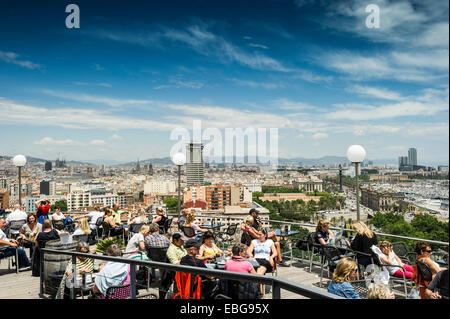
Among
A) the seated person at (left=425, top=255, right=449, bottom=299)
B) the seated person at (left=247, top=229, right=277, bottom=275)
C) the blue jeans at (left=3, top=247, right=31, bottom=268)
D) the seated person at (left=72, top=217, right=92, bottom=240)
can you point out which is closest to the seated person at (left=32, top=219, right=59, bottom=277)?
the blue jeans at (left=3, top=247, right=31, bottom=268)

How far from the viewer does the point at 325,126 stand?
70.2 meters

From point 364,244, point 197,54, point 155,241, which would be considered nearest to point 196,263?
point 155,241

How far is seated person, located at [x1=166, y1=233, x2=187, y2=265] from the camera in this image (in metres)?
4.54

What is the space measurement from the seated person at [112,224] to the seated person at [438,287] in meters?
6.95

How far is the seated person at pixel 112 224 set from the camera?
7927mm

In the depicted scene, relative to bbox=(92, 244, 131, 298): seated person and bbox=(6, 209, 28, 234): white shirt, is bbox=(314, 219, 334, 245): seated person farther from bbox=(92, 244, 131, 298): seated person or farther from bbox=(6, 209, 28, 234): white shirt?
bbox=(6, 209, 28, 234): white shirt

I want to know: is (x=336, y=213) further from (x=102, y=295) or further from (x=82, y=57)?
(x=102, y=295)

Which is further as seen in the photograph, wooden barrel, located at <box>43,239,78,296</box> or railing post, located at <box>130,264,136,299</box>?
wooden barrel, located at <box>43,239,78,296</box>

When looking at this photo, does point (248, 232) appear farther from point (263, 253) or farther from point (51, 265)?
point (51, 265)

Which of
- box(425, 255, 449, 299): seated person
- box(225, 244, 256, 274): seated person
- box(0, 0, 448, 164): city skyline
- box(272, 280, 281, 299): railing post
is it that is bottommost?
box(225, 244, 256, 274): seated person

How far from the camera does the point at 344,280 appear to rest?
320cm

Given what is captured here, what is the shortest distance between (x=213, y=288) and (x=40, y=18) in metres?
10.6

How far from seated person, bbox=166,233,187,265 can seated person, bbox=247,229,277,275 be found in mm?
1203
